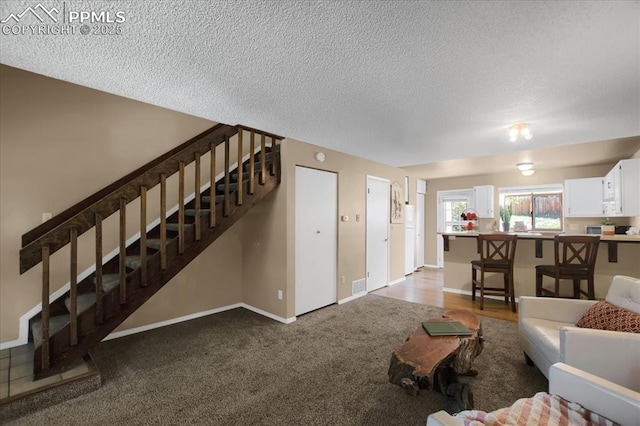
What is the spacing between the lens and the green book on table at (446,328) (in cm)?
211

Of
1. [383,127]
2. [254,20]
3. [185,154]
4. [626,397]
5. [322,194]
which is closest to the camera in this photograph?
[626,397]

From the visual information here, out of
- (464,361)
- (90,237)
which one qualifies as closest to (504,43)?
(464,361)

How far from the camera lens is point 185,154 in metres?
2.76

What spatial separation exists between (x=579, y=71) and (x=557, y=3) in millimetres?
936

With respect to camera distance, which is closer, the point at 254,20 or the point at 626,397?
the point at 626,397

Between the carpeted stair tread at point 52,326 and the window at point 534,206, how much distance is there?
7.67m

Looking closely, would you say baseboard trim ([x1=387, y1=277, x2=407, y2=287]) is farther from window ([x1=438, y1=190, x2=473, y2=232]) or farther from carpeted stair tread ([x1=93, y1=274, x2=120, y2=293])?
carpeted stair tread ([x1=93, y1=274, x2=120, y2=293])

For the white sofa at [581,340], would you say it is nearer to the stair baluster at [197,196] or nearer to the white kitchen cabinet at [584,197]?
the stair baluster at [197,196]

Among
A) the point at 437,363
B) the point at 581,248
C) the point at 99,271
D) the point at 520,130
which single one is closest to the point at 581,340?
the point at 437,363

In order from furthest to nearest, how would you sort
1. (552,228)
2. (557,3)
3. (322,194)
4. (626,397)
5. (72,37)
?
(552,228), (322,194), (72,37), (557,3), (626,397)

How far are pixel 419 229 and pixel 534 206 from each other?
2561 millimetres

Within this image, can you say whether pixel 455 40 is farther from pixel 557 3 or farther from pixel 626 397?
pixel 626 397

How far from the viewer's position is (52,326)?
7.94 ft

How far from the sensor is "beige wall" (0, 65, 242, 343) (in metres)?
2.68
